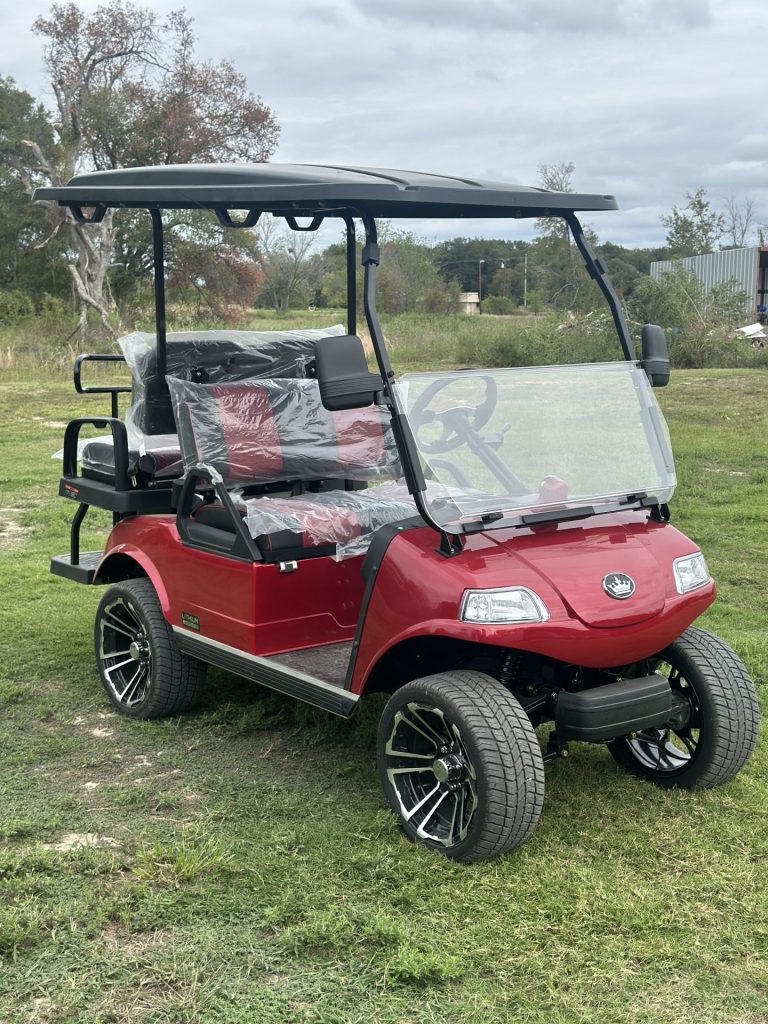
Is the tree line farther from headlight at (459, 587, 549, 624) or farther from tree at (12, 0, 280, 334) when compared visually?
headlight at (459, 587, 549, 624)

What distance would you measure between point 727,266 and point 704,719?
32062 millimetres

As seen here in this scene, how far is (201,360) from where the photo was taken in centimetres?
486

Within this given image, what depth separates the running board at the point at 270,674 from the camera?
3.52 meters

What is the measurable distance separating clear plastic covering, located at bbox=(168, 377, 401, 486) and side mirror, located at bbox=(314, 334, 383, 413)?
1.31 meters

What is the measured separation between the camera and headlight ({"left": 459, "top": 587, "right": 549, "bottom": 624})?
3.09 m

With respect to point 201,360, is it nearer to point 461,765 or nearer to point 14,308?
point 461,765

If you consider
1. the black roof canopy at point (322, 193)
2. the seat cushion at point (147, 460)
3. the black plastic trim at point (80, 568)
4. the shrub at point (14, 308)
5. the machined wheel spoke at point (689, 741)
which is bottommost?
the machined wheel spoke at point (689, 741)

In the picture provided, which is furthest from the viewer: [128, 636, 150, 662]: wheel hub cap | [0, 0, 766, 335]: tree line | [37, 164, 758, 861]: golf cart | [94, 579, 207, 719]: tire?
[0, 0, 766, 335]: tree line

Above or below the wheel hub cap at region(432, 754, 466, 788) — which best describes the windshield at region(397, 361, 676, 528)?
above

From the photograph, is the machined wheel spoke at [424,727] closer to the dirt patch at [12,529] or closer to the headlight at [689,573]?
the headlight at [689,573]

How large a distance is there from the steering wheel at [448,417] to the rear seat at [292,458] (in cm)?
67

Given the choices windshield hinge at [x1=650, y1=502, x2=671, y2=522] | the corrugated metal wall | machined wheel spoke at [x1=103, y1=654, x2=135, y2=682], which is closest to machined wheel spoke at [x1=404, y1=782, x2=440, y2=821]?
windshield hinge at [x1=650, y1=502, x2=671, y2=522]

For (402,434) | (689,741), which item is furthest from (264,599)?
(689,741)

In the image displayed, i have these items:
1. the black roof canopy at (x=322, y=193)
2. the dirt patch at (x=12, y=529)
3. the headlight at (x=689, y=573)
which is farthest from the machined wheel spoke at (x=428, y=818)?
the dirt patch at (x=12, y=529)
